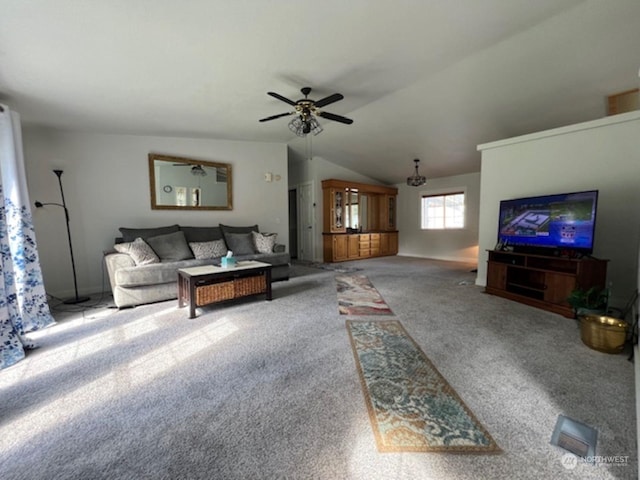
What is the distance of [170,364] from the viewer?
193cm

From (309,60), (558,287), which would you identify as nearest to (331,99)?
(309,60)

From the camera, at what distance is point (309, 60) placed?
2617 mm

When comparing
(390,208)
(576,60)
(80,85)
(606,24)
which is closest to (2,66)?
(80,85)

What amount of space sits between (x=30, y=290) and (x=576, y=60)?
20.2 feet

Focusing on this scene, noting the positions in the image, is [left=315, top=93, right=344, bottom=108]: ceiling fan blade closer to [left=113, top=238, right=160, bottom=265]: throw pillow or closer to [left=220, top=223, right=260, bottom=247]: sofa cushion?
[left=220, top=223, right=260, bottom=247]: sofa cushion

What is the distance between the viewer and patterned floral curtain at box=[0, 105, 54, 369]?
220 cm

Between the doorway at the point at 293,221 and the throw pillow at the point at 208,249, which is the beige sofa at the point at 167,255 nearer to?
the throw pillow at the point at 208,249

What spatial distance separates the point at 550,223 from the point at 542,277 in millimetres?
718

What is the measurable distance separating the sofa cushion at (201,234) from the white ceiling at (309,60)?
63.3 inches

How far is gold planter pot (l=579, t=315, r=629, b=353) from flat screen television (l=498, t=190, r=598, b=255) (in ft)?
3.35

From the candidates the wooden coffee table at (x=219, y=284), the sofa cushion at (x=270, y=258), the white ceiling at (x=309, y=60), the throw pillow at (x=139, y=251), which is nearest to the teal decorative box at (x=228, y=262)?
the wooden coffee table at (x=219, y=284)

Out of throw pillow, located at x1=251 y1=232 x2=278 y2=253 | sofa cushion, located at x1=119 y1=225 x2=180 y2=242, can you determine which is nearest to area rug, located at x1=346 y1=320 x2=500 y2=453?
throw pillow, located at x1=251 y1=232 x2=278 y2=253

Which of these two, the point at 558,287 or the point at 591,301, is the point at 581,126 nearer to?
the point at 558,287

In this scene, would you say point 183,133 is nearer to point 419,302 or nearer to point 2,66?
point 2,66
